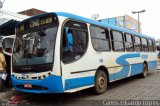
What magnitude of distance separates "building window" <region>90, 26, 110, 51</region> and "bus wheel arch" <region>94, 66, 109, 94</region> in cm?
79

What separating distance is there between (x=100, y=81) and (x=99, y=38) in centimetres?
160

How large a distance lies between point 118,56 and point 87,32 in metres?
2.72

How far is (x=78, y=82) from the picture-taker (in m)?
7.72

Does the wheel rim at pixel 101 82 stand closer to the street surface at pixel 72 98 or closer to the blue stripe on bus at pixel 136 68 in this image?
the street surface at pixel 72 98

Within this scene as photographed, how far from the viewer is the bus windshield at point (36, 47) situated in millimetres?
7293

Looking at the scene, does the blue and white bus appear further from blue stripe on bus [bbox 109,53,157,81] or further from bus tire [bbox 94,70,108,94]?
blue stripe on bus [bbox 109,53,157,81]

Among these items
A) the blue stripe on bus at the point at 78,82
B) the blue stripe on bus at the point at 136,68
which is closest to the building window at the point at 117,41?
the blue stripe on bus at the point at 136,68

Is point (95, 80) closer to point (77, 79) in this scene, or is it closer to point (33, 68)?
point (77, 79)

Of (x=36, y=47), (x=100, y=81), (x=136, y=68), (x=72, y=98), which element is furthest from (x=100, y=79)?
(x=136, y=68)

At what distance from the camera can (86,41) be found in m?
8.52

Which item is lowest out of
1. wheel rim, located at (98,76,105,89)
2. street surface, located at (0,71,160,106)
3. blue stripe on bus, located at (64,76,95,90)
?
street surface, located at (0,71,160,106)

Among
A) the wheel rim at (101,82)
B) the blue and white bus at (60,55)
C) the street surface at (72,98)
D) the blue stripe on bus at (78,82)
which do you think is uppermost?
the blue and white bus at (60,55)

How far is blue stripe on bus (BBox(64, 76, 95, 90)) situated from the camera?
7301 millimetres

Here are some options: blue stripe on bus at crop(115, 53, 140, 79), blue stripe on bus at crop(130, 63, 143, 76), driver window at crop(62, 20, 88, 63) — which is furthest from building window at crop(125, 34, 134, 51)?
driver window at crop(62, 20, 88, 63)
